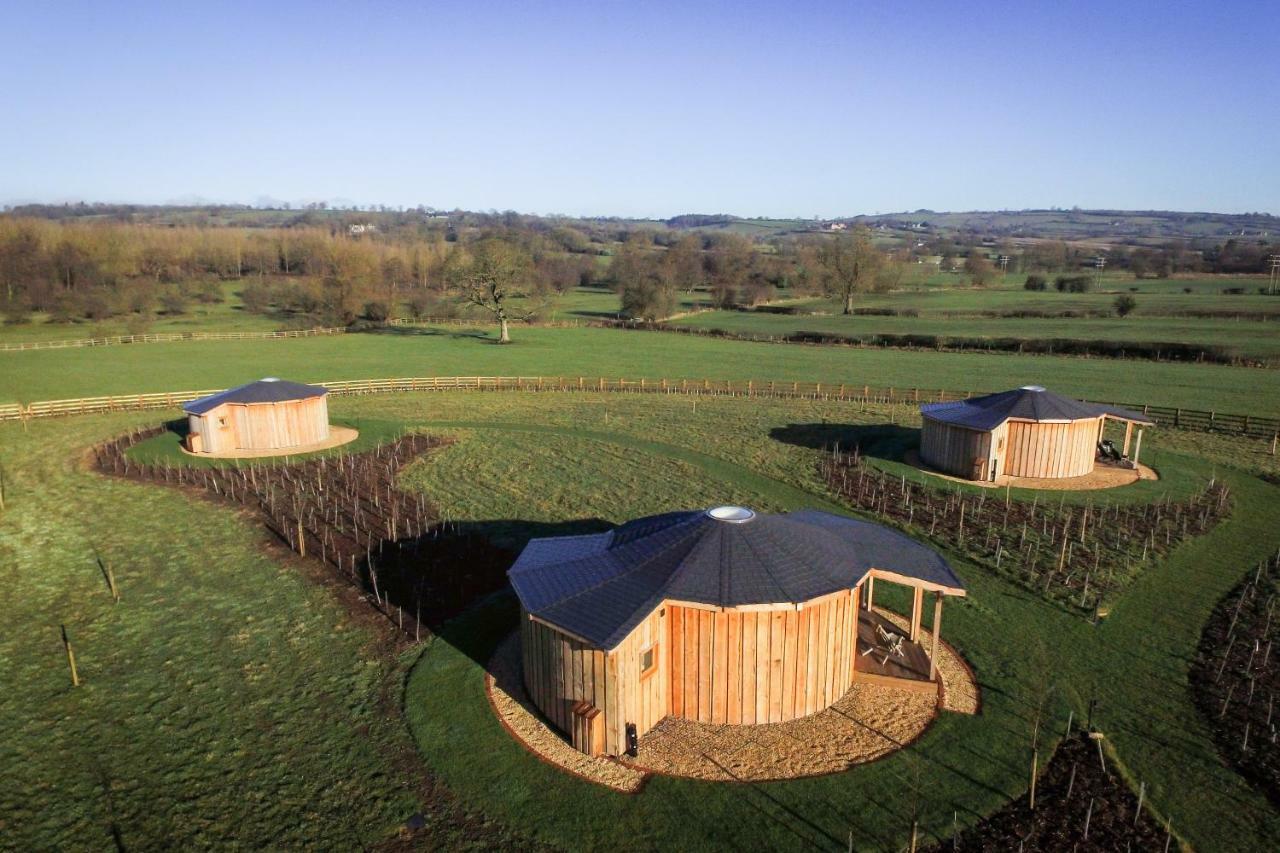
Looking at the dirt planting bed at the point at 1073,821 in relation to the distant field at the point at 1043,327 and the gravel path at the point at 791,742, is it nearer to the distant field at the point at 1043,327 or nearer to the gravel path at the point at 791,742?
the gravel path at the point at 791,742

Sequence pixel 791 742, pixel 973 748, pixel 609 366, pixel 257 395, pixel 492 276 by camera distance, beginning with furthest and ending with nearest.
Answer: pixel 492 276, pixel 609 366, pixel 257 395, pixel 791 742, pixel 973 748

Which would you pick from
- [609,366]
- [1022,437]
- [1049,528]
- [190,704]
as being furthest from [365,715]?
[609,366]

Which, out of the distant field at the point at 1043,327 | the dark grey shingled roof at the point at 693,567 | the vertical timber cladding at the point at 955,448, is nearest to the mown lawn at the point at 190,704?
the dark grey shingled roof at the point at 693,567

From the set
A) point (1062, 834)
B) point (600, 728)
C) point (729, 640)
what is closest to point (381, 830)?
point (600, 728)

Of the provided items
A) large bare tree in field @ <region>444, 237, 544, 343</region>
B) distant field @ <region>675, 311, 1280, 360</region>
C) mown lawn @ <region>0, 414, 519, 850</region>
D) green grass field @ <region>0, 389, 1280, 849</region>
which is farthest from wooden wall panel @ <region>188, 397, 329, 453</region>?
distant field @ <region>675, 311, 1280, 360</region>

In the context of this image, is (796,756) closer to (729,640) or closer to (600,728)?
(729,640)

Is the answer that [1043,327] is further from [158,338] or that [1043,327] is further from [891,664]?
[158,338]
